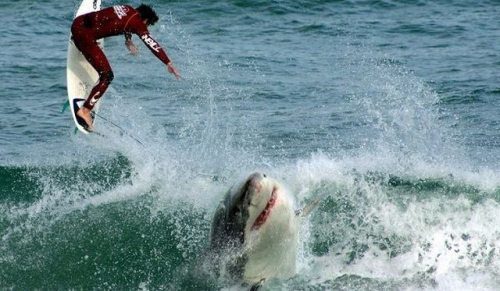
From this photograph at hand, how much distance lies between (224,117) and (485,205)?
265 inches

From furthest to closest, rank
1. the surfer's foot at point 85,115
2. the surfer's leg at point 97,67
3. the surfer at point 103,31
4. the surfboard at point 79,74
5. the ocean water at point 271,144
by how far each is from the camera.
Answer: the surfboard at point 79,74 → the surfer's foot at point 85,115 → the surfer's leg at point 97,67 → the surfer at point 103,31 → the ocean water at point 271,144

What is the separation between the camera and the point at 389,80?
1980 centimetres

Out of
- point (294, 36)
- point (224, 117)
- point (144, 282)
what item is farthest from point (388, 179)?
point (294, 36)

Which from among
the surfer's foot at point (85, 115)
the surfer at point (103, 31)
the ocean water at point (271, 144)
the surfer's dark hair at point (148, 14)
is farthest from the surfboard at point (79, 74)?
the surfer's dark hair at point (148, 14)

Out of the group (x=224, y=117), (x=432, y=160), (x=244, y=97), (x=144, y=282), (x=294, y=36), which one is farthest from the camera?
(x=294, y=36)

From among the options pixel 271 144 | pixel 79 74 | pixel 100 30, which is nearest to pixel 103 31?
pixel 100 30

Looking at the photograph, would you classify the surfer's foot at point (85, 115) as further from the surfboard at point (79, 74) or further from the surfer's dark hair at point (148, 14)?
the surfer's dark hair at point (148, 14)

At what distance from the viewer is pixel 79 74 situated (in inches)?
552

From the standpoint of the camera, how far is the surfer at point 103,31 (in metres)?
13.0

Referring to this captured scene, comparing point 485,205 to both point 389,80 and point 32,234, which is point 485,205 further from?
point 389,80

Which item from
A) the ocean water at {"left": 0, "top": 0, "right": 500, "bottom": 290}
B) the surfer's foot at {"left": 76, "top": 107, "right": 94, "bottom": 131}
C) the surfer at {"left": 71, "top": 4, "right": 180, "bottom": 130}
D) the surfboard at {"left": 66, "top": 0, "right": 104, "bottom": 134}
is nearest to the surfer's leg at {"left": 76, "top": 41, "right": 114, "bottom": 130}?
the surfer at {"left": 71, "top": 4, "right": 180, "bottom": 130}

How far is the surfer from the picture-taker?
42.6 ft

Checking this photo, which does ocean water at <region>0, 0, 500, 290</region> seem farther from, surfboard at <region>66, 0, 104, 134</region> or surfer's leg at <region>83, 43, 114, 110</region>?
surfer's leg at <region>83, 43, 114, 110</region>

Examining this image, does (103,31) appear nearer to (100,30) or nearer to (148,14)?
(100,30)
